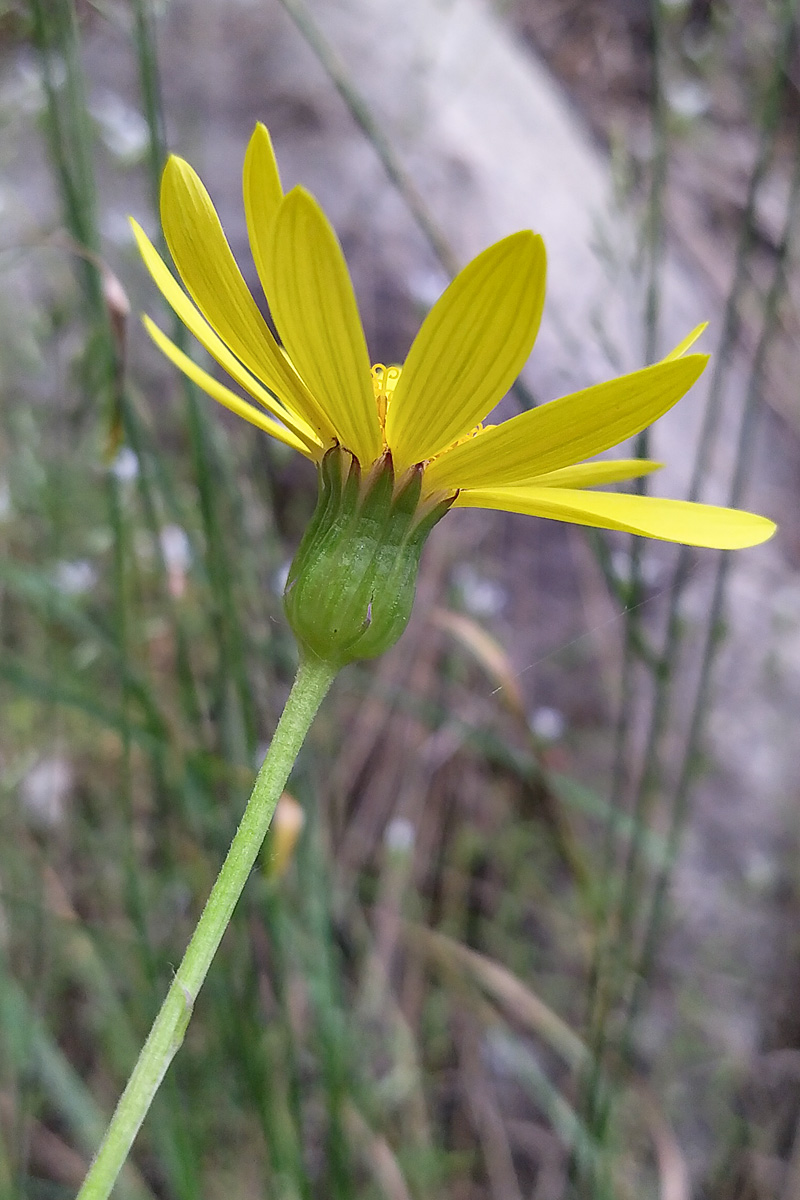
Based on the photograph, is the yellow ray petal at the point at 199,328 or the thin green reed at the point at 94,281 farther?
the thin green reed at the point at 94,281

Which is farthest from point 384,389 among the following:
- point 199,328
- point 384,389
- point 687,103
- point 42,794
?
point 687,103

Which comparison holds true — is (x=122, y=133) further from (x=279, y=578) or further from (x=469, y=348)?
(x=469, y=348)

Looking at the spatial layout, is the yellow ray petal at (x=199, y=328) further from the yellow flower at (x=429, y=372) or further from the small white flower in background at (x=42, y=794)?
the small white flower in background at (x=42, y=794)

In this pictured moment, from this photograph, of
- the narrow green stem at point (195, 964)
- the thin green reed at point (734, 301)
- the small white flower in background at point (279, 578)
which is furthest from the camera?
the small white flower in background at point (279, 578)

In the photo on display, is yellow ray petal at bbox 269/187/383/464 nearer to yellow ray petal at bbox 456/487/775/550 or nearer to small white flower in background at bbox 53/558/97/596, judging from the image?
yellow ray petal at bbox 456/487/775/550

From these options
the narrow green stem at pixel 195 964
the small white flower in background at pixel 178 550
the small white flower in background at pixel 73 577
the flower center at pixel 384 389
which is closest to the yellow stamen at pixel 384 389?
the flower center at pixel 384 389

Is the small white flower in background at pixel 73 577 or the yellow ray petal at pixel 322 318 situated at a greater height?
the yellow ray petal at pixel 322 318

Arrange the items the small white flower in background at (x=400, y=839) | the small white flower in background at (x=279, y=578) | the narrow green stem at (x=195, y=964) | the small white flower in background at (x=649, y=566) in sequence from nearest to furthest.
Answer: the narrow green stem at (x=195, y=964) → the small white flower in background at (x=279, y=578) → the small white flower in background at (x=400, y=839) → the small white flower in background at (x=649, y=566)

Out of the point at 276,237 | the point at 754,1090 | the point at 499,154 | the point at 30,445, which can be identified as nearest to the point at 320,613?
the point at 276,237
